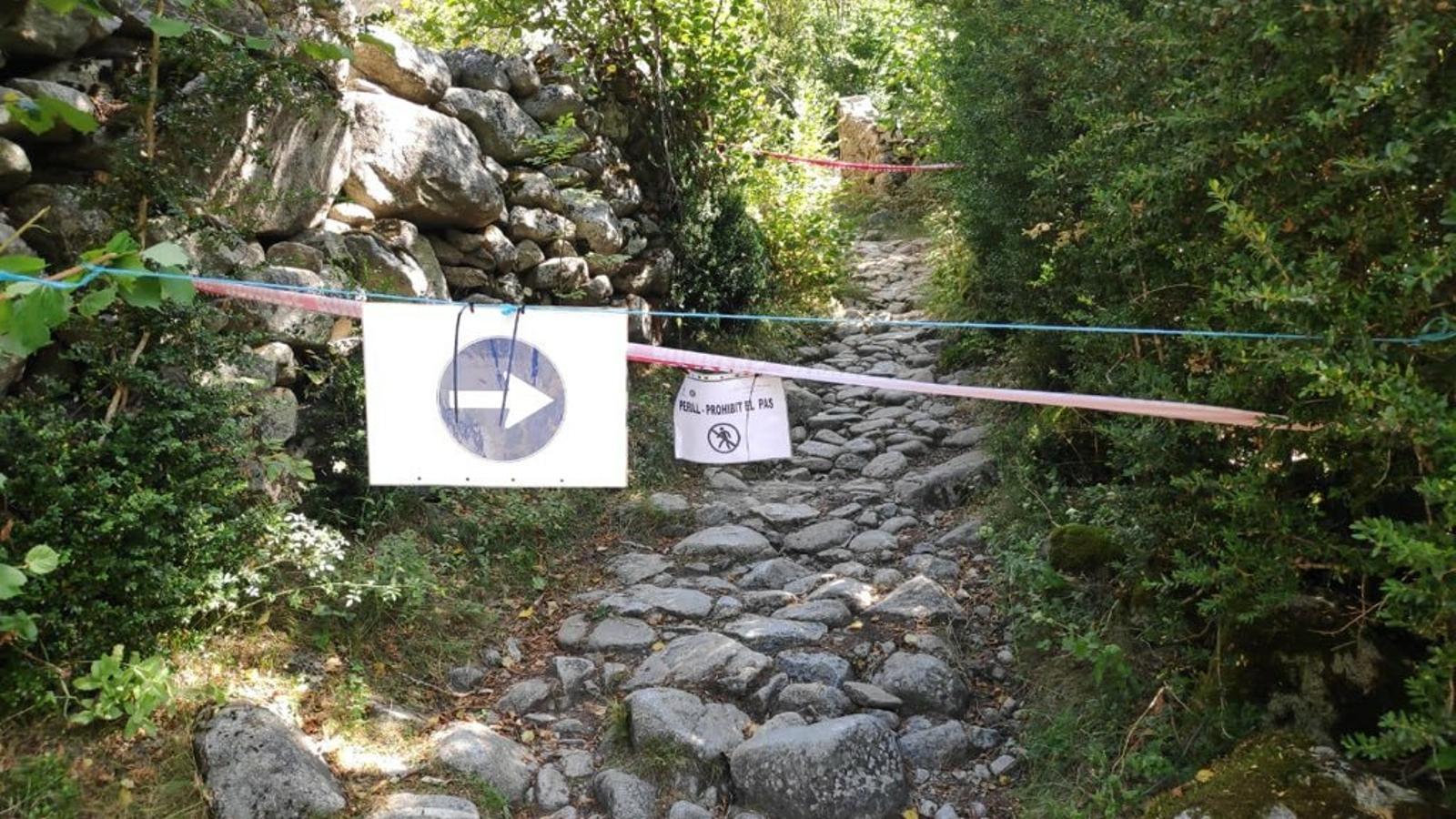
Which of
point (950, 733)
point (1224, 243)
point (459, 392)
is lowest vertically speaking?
point (950, 733)

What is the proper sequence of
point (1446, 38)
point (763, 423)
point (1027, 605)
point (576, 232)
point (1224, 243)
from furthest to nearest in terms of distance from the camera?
point (576, 232) < point (763, 423) < point (1027, 605) < point (1224, 243) < point (1446, 38)

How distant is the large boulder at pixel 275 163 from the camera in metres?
4.55

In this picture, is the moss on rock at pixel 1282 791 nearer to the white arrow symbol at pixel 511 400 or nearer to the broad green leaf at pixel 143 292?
the white arrow symbol at pixel 511 400

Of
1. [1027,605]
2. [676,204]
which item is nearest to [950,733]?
[1027,605]

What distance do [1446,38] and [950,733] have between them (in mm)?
2906

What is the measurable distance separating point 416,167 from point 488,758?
3264mm

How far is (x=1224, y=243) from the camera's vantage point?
344cm

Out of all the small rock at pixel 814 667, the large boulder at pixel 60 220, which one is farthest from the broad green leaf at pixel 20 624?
the small rock at pixel 814 667

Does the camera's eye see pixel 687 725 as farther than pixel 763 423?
No

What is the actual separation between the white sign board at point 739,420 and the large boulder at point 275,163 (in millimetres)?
2071

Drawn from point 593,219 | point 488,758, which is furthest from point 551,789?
point 593,219

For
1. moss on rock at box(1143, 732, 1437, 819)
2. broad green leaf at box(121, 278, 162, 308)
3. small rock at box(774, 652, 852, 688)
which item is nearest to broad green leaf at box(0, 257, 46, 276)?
broad green leaf at box(121, 278, 162, 308)

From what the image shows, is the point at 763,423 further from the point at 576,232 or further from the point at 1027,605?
the point at 576,232

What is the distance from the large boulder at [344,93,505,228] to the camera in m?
5.73
